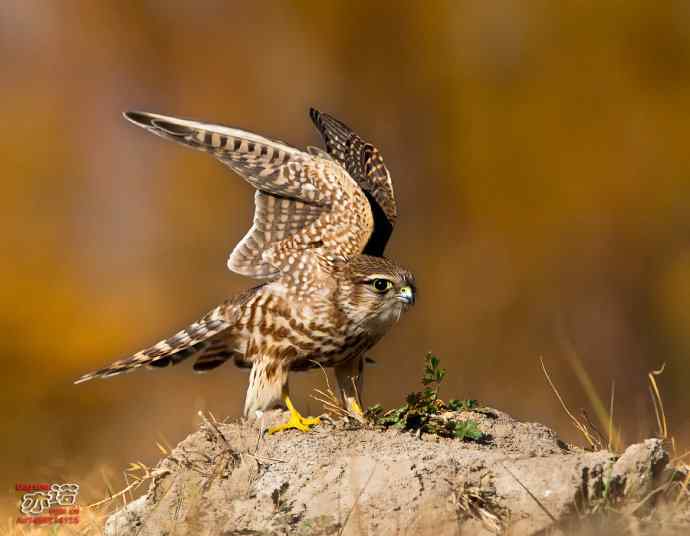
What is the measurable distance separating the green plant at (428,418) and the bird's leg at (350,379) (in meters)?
0.81

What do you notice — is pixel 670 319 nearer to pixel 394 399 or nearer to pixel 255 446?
pixel 394 399

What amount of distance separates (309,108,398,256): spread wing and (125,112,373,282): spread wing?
0.80ft

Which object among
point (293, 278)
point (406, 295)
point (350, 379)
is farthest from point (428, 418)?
point (293, 278)

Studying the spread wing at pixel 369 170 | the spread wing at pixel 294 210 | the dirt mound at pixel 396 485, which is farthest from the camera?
the spread wing at pixel 369 170

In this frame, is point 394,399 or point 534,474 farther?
point 394,399

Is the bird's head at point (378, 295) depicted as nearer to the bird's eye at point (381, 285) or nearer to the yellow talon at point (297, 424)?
the bird's eye at point (381, 285)

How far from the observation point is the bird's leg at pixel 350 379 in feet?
21.6

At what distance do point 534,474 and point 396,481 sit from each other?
61 centimetres

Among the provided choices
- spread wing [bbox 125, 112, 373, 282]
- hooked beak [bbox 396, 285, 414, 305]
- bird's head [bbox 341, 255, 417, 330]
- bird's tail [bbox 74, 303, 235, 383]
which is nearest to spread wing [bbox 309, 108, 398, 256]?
spread wing [bbox 125, 112, 373, 282]

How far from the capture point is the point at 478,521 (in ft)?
15.9

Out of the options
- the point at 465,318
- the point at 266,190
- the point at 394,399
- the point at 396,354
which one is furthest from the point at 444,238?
the point at 266,190
